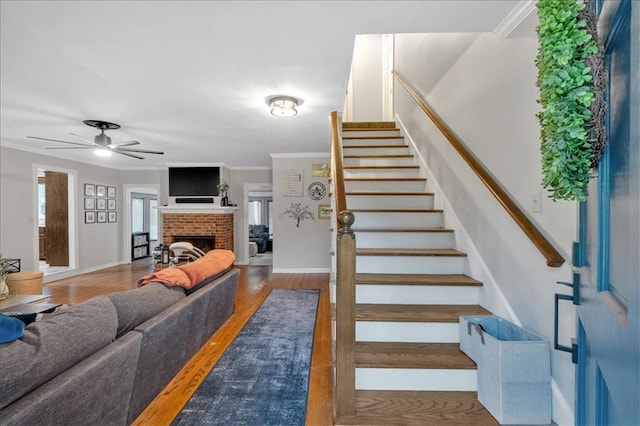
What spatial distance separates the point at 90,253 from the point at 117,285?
1.94 m

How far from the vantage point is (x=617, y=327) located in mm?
589

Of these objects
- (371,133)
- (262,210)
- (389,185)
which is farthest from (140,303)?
(262,210)

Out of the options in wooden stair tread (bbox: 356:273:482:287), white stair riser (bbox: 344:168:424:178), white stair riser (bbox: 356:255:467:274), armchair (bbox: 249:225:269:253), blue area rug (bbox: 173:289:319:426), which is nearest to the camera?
blue area rug (bbox: 173:289:319:426)

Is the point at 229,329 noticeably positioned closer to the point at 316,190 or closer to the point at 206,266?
the point at 206,266

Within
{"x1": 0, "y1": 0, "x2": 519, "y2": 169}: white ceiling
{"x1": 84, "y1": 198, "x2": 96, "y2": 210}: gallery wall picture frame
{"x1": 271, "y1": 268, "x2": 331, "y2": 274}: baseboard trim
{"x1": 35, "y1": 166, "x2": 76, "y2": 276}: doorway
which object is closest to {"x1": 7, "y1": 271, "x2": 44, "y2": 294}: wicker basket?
{"x1": 0, "y1": 0, "x2": 519, "y2": 169}: white ceiling

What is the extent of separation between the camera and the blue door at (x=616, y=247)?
20.1 inches

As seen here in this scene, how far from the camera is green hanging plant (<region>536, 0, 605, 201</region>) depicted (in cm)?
67

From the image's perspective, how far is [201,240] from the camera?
6863mm

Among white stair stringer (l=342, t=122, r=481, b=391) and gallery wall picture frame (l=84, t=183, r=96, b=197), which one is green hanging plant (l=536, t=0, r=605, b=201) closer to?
white stair stringer (l=342, t=122, r=481, b=391)

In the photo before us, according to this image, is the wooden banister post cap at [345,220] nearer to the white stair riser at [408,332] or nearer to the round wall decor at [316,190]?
the white stair riser at [408,332]

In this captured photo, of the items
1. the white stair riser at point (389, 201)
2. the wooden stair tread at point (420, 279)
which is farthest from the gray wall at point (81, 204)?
the wooden stair tread at point (420, 279)

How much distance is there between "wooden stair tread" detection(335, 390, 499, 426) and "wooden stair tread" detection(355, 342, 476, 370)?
15cm

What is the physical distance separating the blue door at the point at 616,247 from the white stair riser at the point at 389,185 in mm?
2652

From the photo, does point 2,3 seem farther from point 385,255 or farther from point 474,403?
point 474,403
